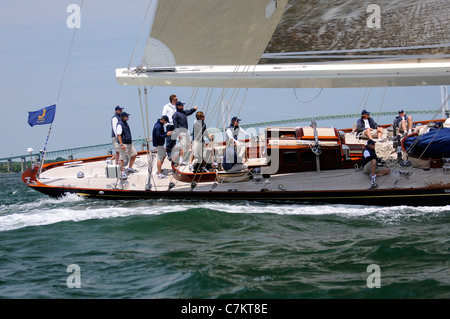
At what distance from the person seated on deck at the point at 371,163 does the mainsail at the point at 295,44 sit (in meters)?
1.26

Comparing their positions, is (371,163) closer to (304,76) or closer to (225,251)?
(304,76)

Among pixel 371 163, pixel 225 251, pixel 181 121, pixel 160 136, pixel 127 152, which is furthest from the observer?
pixel 127 152

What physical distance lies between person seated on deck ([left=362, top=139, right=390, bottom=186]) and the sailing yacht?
12cm

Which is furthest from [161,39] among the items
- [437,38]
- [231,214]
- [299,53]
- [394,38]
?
[437,38]

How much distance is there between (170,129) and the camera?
11789mm

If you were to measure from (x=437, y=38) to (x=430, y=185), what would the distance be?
104 inches

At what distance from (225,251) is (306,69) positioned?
12.8 feet

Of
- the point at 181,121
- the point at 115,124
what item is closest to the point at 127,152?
the point at 115,124

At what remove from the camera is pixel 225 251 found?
7.39m

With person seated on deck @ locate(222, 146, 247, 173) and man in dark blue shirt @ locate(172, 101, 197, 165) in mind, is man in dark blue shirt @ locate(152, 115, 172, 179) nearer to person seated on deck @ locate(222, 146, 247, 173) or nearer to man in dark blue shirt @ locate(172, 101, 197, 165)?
man in dark blue shirt @ locate(172, 101, 197, 165)

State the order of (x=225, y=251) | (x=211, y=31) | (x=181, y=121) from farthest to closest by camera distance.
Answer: (x=181, y=121) → (x=211, y=31) → (x=225, y=251)
